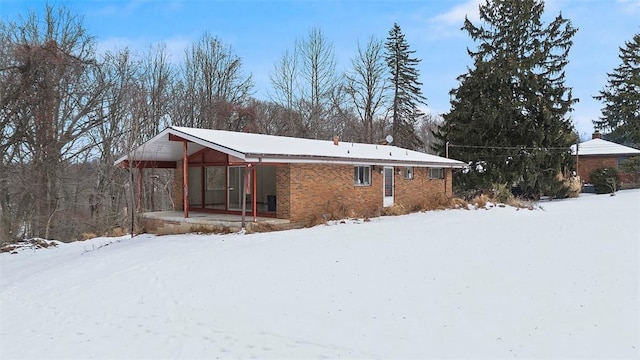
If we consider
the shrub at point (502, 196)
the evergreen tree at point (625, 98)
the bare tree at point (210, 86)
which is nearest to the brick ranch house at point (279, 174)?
the shrub at point (502, 196)

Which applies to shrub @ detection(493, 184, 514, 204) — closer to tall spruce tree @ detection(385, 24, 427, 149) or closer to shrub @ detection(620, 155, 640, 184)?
shrub @ detection(620, 155, 640, 184)

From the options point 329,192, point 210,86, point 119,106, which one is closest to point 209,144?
point 329,192

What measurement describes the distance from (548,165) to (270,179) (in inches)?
683

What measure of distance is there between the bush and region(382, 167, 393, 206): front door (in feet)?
60.0

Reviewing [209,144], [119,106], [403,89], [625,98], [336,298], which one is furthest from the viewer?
[403,89]

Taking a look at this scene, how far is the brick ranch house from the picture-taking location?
43.2 ft

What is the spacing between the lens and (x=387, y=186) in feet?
55.2

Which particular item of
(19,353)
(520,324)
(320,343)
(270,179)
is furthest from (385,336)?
(270,179)

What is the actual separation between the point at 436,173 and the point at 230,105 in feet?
47.6

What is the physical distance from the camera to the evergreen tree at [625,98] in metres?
32.5

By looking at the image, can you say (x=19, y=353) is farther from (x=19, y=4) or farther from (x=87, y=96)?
(x=19, y=4)

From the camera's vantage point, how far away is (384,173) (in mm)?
16578

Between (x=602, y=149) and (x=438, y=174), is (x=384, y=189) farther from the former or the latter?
(x=602, y=149)

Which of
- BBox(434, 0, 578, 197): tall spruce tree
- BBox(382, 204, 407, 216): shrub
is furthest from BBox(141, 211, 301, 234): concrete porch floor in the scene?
BBox(434, 0, 578, 197): tall spruce tree
